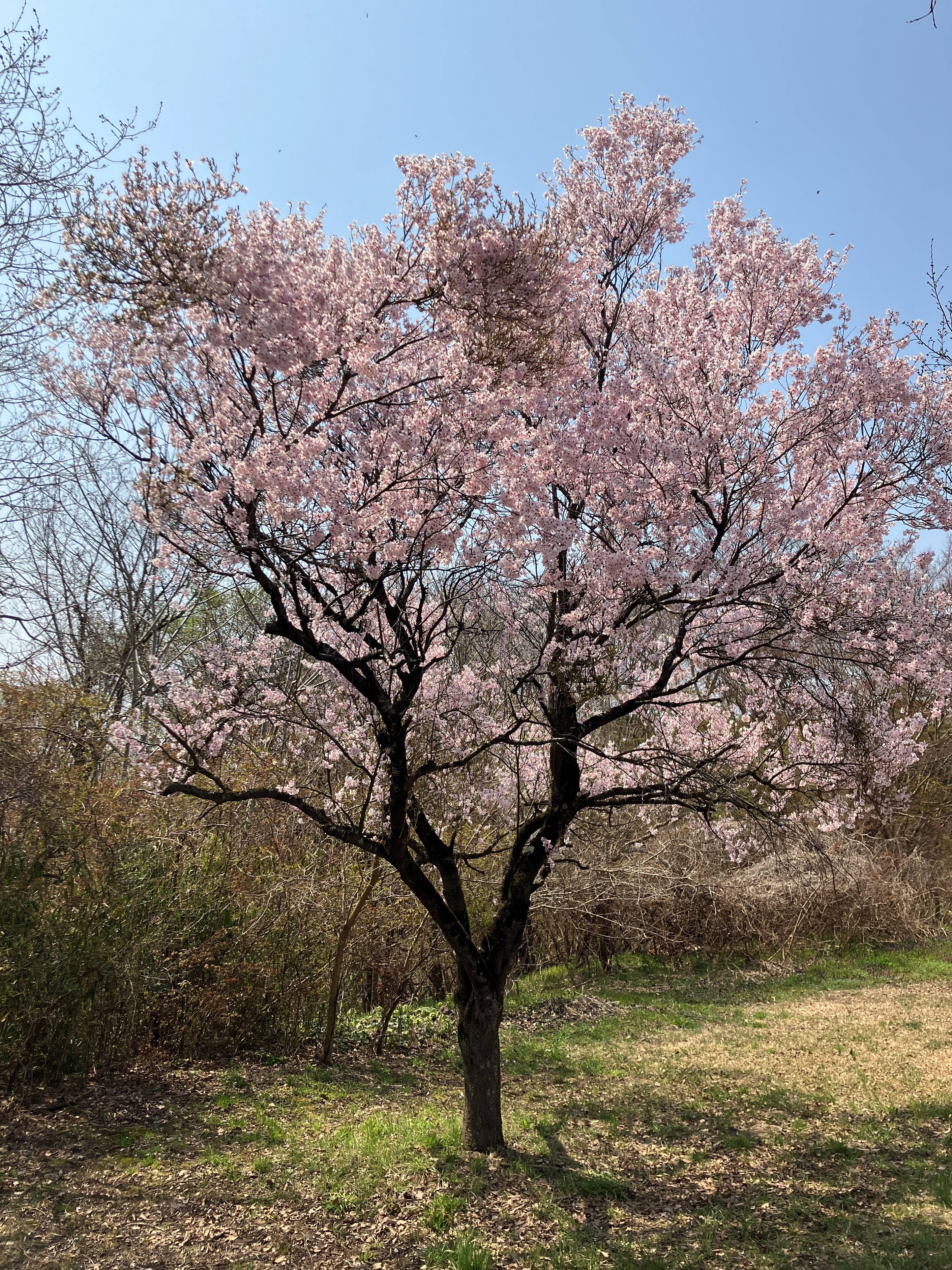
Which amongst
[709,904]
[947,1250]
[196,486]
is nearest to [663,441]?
[196,486]

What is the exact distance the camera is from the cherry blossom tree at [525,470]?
13.6ft

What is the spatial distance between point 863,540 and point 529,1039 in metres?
6.14

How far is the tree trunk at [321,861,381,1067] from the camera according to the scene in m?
6.95

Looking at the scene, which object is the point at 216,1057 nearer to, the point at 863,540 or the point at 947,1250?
the point at 947,1250

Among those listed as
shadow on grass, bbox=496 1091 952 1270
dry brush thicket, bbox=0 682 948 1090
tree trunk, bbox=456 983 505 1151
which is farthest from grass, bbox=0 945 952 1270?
dry brush thicket, bbox=0 682 948 1090

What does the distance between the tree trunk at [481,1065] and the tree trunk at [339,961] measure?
2.05 metres

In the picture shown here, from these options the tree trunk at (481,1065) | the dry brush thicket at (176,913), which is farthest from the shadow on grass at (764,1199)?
the dry brush thicket at (176,913)

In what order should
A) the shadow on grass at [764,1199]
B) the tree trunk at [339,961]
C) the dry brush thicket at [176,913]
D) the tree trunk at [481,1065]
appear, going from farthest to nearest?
the tree trunk at [339,961], the dry brush thicket at [176,913], the tree trunk at [481,1065], the shadow on grass at [764,1199]

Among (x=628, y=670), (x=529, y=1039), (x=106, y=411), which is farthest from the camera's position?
(x=529, y=1039)

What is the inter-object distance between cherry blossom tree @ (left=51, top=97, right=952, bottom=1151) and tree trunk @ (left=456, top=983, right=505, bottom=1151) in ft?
0.06

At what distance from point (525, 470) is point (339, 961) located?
4.78 meters

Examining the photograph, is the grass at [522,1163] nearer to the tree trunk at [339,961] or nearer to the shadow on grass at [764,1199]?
the shadow on grass at [764,1199]

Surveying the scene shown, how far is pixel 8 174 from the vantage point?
4918 mm

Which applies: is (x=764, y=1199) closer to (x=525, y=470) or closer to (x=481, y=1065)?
(x=481, y=1065)
